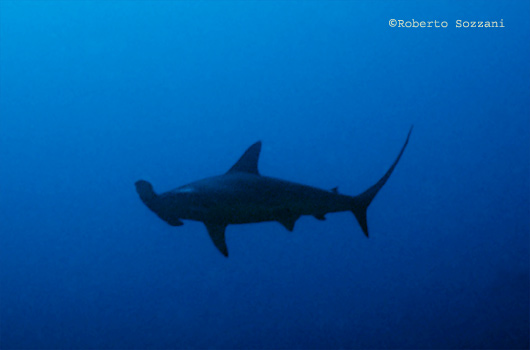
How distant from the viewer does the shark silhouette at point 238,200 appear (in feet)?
8.89

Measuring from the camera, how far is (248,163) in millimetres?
3031

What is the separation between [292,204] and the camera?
287 centimetres

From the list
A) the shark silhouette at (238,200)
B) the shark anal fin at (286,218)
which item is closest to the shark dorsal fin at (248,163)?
the shark silhouette at (238,200)

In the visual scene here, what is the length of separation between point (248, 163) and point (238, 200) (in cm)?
36

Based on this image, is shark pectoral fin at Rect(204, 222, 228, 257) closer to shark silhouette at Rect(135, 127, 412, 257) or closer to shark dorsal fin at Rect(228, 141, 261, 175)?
shark silhouette at Rect(135, 127, 412, 257)

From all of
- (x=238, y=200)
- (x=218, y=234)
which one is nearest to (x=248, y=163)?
(x=238, y=200)

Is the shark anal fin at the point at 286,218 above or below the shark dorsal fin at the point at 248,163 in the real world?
below

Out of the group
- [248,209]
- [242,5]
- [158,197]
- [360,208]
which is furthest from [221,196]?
[242,5]

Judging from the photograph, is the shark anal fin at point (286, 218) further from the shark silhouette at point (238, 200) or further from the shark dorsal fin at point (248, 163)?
the shark dorsal fin at point (248, 163)

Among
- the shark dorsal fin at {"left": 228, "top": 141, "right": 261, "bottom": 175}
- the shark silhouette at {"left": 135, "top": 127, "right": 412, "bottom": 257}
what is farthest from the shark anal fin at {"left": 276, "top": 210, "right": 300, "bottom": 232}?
the shark dorsal fin at {"left": 228, "top": 141, "right": 261, "bottom": 175}

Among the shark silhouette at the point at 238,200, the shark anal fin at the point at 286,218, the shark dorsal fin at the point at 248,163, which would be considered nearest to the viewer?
the shark silhouette at the point at 238,200

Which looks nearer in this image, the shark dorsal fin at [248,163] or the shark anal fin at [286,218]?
the shark anal fin at [286,218]

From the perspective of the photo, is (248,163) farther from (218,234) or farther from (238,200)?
(218,234)

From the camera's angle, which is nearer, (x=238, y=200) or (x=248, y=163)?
(x=238, y=200)
